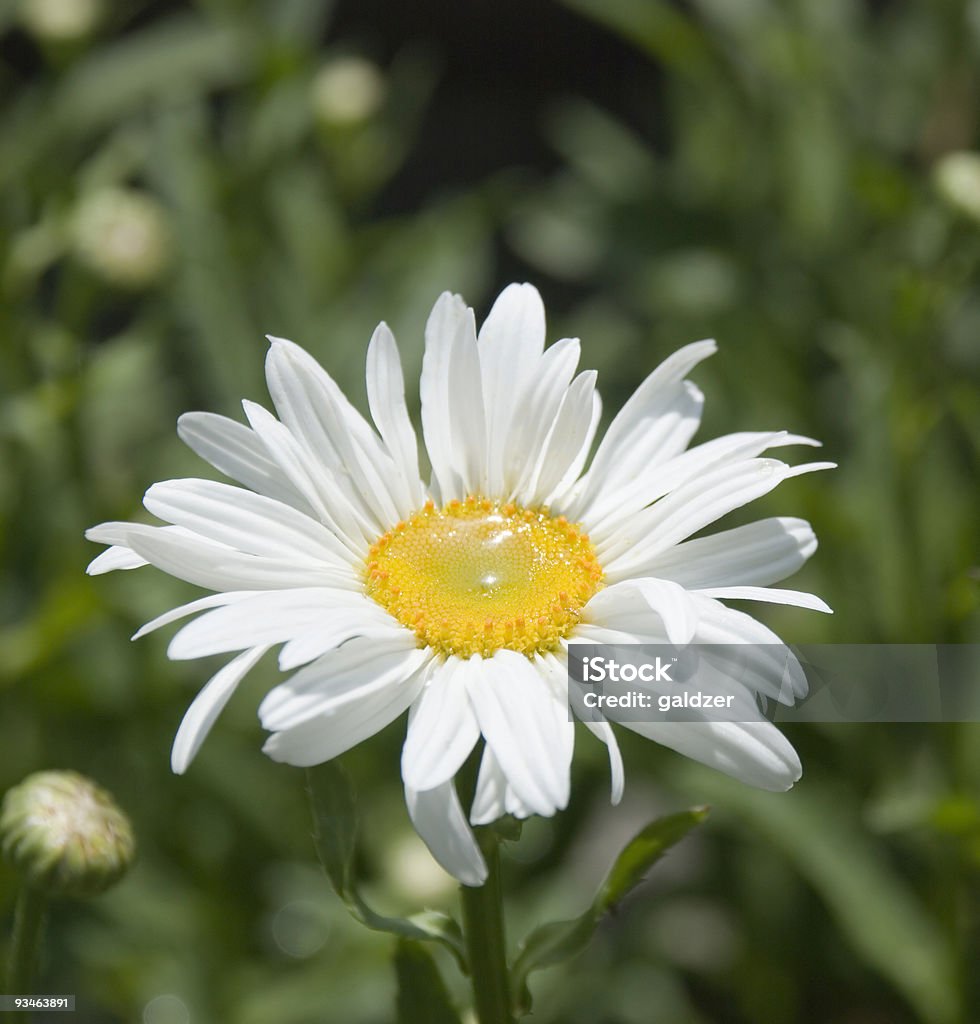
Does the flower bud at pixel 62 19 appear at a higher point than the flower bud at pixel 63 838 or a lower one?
higher

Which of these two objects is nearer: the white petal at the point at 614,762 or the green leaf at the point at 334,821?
the white petal at the point at 614,762

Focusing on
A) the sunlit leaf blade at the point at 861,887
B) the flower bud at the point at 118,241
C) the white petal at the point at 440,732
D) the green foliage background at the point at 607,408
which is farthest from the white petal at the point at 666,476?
the flower bud at the point at 118,241

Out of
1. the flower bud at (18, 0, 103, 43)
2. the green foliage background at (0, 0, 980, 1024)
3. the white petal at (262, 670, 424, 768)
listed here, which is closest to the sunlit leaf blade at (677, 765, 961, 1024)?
the green foliage background at (0, 0, 980, 1024)

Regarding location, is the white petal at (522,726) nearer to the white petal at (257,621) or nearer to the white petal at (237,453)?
the white petal at (257,621)

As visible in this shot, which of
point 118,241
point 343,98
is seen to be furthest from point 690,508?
point 343,98

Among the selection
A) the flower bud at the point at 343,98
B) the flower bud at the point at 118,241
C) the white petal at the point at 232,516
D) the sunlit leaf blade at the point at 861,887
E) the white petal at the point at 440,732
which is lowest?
the sunlit leaf blade at the point at 861,887

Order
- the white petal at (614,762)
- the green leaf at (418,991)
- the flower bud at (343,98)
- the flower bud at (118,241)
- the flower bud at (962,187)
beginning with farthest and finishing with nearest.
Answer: the flower bud at (343,98)
the flower bud at (118,241)
the flower bud at (962,187)
the green leaf at (418,991)
the white petal at (614,762)
